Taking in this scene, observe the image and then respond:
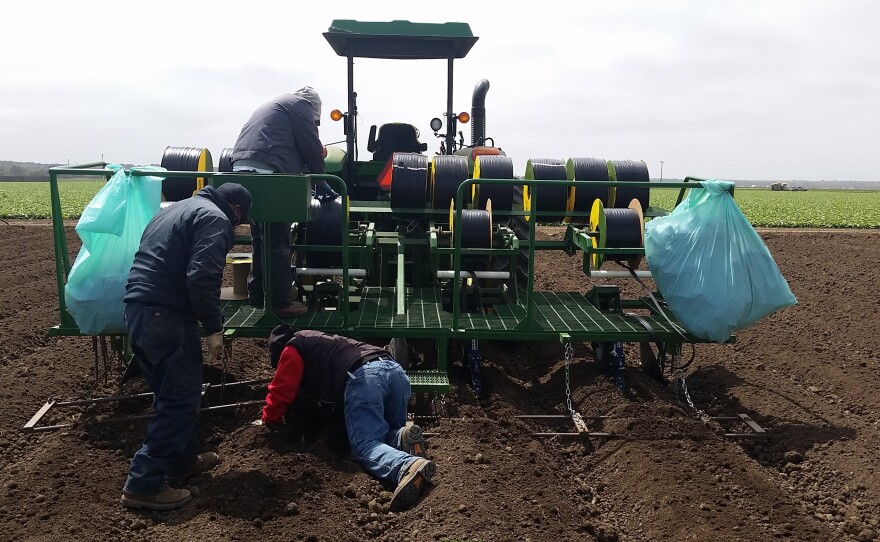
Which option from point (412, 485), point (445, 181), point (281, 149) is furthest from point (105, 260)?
point (445, 181)

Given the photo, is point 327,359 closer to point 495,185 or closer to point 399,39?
point 495,185

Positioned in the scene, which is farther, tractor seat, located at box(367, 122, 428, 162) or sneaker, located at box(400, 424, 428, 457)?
tractor seat, located at box(367, 122, 428, 162)

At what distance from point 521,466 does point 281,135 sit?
3.52m

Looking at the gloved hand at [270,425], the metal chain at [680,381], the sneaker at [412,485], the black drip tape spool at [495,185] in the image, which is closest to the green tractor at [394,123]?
the black drip tape spool at [495,185]

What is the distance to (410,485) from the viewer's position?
457 cm

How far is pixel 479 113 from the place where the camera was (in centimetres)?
1070

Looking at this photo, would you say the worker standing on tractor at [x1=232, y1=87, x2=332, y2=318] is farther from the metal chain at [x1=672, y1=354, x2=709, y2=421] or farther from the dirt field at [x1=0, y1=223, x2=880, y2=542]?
the metal chain at [x1=672, y1=354, x2=709, y2=421]

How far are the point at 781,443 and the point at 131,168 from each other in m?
5.55

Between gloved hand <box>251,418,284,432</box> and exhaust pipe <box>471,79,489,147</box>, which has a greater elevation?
exhaust pipe <box>471,79,489,147</box>

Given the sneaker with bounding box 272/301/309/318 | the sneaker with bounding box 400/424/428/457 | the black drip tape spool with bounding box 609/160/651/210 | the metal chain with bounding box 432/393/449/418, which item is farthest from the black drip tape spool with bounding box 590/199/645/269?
the sneaker with bounding box 400/424/428/457

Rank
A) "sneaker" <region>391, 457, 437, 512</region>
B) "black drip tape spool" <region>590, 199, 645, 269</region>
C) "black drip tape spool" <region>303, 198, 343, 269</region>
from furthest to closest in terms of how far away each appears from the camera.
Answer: "black drip tape spool" <region>303, 198, 343, 269</region> < "black drip tape spool" <region>590, 199, 645, 269</region> < "sneaker" <region>391, 457, 437, 512</region>

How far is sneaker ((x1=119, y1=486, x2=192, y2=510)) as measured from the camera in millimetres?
4633

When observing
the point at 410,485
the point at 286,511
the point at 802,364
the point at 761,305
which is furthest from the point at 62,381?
the point at 802,364

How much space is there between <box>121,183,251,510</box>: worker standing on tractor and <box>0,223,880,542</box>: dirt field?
30 centimetres
